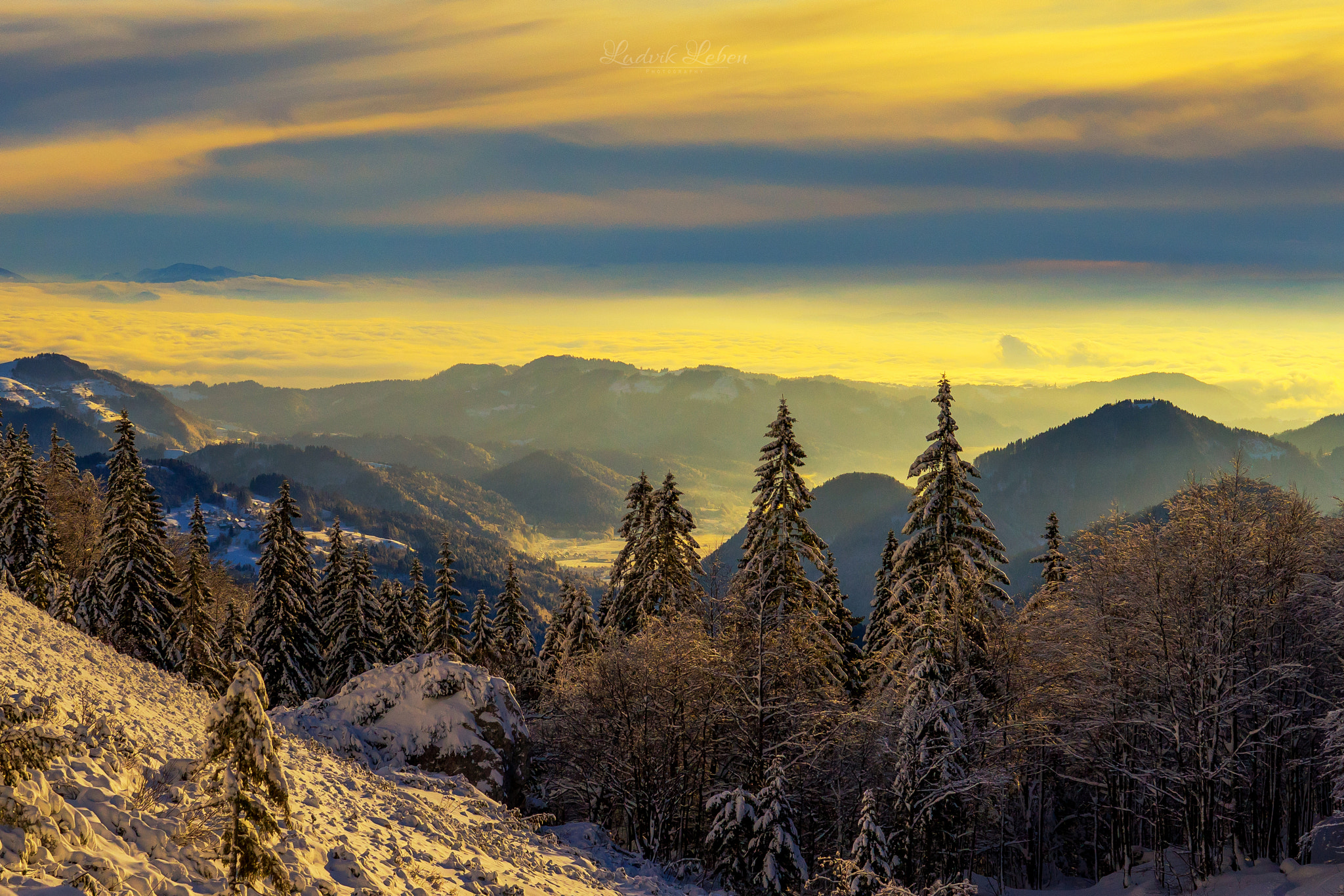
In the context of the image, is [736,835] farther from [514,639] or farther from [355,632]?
[514,639]

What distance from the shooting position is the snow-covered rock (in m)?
28.2

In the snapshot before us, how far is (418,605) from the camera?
6644 centimetres

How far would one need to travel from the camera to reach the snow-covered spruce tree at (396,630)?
57.6 m

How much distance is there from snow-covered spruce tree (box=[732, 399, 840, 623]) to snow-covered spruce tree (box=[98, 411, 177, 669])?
106 ft

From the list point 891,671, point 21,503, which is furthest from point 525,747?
point 21,503

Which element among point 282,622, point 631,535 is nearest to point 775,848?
point 631,535

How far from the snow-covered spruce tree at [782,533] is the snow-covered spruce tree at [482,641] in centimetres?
2669

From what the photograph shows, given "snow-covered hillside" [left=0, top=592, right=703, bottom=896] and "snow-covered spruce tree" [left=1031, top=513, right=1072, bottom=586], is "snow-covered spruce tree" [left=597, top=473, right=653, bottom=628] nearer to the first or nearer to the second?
"snow-covered hillside" [left=0, top=592, right=703, bottom=896]

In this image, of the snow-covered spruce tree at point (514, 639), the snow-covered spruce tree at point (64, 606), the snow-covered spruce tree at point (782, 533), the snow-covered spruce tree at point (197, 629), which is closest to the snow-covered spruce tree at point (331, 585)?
the snow-covered spruce tree at point (197, 629)

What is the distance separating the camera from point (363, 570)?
5559 cm

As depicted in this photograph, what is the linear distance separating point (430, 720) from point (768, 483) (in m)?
17.1

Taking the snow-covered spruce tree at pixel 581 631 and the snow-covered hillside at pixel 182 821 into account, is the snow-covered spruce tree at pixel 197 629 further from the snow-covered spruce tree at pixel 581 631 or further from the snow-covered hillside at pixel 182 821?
the snow-covered hillside at pixel 182 821

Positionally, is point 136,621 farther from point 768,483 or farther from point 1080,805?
point 1080,805

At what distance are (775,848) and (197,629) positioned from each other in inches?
1629
